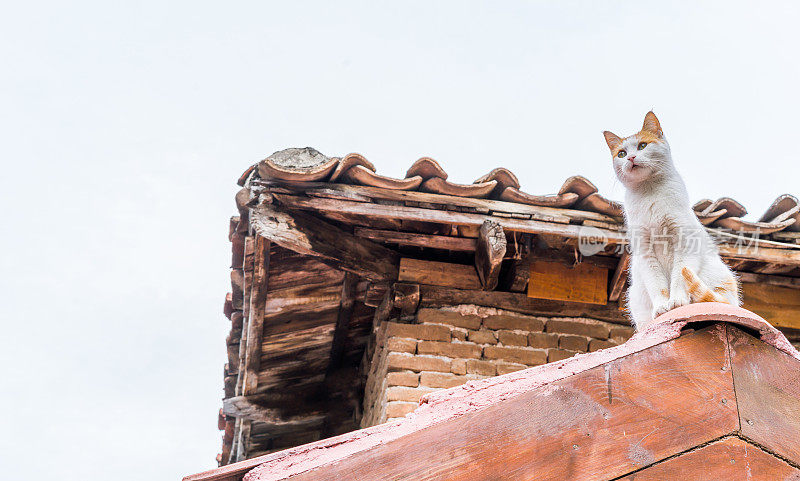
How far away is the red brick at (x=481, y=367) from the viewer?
168 inches

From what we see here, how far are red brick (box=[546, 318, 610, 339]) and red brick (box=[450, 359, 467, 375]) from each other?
0.68m

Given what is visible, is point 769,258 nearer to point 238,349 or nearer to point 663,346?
point 663,346

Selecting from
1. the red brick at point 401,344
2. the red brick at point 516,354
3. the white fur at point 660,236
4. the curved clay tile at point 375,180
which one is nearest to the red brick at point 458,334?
the red brick at point 516,354

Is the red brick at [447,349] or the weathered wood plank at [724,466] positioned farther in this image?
the red brick at [447,349]

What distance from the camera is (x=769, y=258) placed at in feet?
14.1

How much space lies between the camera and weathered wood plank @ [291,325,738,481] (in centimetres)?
148

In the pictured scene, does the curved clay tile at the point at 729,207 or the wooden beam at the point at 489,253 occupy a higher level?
the curved clay tile at the point at 729,207

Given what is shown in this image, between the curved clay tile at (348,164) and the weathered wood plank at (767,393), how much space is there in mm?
2604

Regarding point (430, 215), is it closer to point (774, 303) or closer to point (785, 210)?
point (785, 210)

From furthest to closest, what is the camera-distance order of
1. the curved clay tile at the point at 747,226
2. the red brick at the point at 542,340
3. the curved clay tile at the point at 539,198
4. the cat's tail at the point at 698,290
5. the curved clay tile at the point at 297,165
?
the red brick at the point at 542,340, the curved clay tile at the point at 747,226, the curved clay tile at the point at 539,198, the curved clay tile at the point at 297,165, the cat's tail at the point at 698,290

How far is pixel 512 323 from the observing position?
4.54 m

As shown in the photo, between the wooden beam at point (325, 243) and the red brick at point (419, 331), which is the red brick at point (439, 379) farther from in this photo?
the wooden beam at point (325, 243)

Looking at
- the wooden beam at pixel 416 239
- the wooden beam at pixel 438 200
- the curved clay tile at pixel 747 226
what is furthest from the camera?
the wooden beam at pixel 416 239

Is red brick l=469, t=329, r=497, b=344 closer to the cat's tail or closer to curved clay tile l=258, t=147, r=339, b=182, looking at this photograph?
curved clay tile l=258, t=147, r=339, b=182
